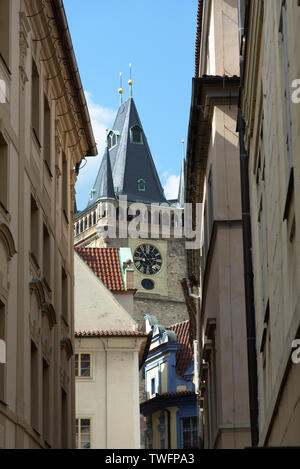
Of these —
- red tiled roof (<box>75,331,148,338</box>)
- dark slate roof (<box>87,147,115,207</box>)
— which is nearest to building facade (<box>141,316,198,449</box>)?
red tiled roof (<box>75,331,148,338</box>)

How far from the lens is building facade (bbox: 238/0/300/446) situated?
35.9 feet

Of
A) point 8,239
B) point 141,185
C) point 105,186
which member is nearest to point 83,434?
point 8,239

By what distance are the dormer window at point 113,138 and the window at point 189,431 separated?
7166 cm

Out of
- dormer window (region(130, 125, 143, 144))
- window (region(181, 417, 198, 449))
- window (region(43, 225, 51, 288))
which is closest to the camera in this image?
window (region(43, 225, 51, 288))

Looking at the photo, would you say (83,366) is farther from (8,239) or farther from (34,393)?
(8,239)

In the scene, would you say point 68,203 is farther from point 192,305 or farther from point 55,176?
point 192,305

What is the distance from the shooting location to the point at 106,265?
47.5 metres

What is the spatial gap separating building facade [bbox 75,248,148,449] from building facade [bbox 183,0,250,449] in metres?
12.2

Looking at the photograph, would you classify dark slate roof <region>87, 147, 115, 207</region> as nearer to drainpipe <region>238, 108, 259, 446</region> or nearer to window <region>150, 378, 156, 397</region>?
window <region>150, 378, 156, 397</region>

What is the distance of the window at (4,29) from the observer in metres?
17.7

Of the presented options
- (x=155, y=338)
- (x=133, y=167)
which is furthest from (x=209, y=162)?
(x=133, y=167)

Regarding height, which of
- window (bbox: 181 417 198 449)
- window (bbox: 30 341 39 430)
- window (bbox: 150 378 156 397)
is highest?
window (bbox: 150 378 156 397)

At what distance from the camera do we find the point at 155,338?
67.4 m

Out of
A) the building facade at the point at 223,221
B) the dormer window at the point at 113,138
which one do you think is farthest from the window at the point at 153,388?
the dormer window at the point at 113,138
